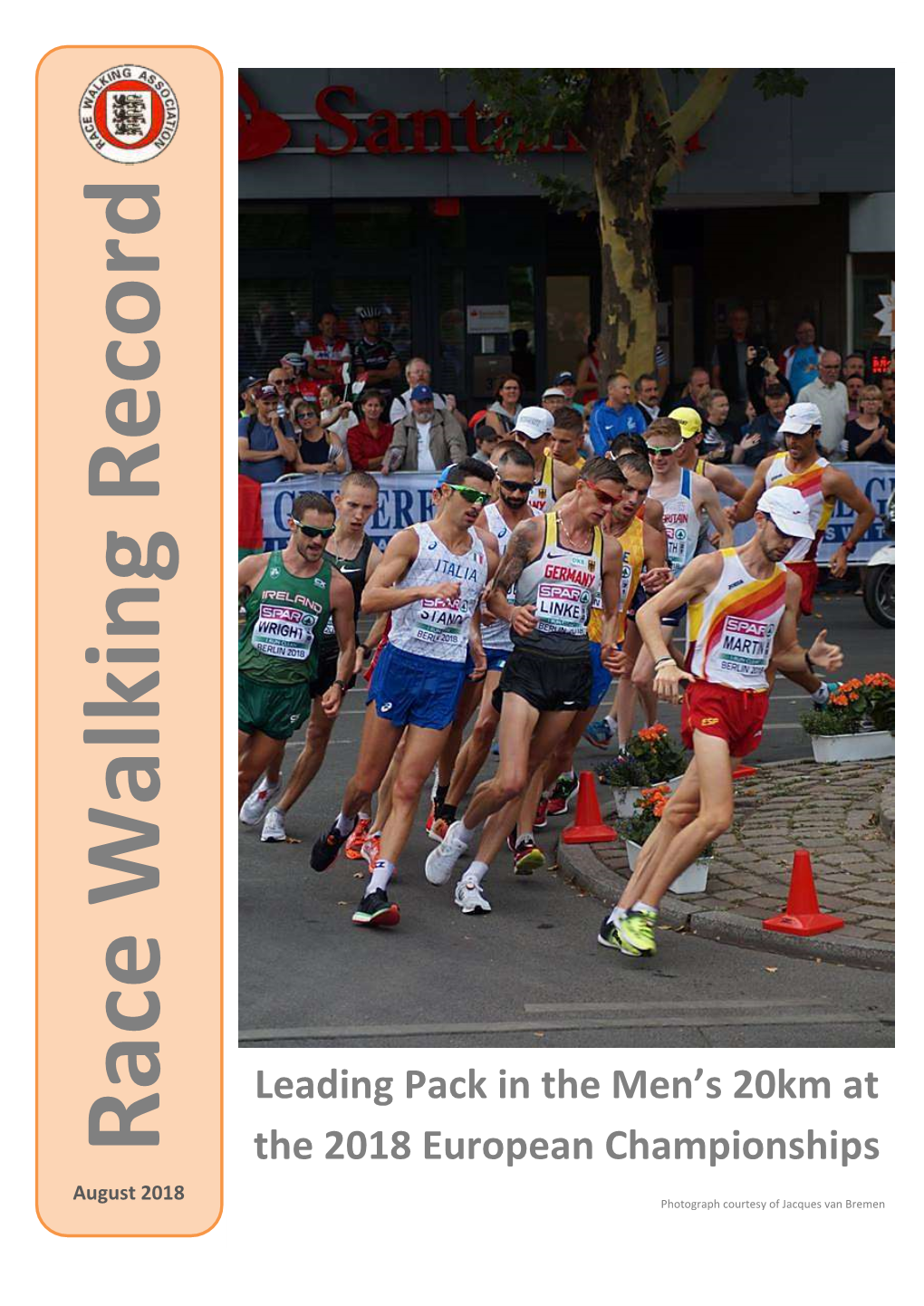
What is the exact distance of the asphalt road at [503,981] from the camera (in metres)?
7.17

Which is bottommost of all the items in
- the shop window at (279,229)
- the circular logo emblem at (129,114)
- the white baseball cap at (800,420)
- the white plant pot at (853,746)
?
the white plant pot at (853,746)

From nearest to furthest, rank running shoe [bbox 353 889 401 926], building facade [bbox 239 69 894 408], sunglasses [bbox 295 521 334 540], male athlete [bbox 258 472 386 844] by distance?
running shoe [bbox 353 889 401 926], sunglasses [bbox 295 521 334 540], male athlete [bbox 258 472 386 844], building facade [bbox 239 69 894 408]

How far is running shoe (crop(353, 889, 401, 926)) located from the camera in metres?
8.57

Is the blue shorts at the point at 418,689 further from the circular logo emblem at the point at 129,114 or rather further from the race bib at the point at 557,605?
the circular logo emblem at the point at 129,114

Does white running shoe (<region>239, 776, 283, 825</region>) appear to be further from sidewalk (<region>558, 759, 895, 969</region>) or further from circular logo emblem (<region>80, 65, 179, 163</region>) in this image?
circular logo emblem (<region>80, 65, 179, 163</region>)

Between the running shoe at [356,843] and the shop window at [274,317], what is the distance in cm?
1800

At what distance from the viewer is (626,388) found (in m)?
17.4

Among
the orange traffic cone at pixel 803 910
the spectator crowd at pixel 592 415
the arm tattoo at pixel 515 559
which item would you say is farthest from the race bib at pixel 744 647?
the spectator crowd at pixel 592 415

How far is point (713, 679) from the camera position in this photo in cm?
802

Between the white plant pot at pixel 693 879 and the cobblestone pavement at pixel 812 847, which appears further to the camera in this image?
the white plant pot at pixel 693 879

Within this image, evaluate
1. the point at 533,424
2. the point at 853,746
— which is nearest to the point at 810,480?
the point at 853,746

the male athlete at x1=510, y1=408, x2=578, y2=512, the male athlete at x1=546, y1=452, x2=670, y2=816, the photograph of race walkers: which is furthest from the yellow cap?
the male athlete at x1=546, y1=452, x2=670, y2=816

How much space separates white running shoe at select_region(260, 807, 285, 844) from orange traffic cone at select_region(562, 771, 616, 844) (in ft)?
4.92

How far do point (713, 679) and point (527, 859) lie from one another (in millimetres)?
2032
